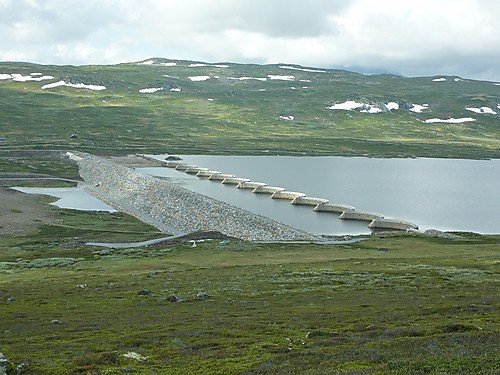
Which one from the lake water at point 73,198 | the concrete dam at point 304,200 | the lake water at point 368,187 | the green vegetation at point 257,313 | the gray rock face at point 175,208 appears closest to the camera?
the green vegetation at point 257,313

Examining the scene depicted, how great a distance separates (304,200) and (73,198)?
4016 cm

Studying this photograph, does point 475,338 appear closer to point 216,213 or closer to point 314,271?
point 314,271

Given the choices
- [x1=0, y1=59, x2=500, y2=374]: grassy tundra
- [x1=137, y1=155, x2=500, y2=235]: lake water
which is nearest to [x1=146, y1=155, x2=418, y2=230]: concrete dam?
[x1=137, y1=155, x2=500, y2=235]: lake water

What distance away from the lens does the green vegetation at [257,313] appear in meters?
18.8

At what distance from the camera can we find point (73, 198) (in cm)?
10712

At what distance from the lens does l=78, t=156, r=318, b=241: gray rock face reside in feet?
233

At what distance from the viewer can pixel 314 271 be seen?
43.8 meters

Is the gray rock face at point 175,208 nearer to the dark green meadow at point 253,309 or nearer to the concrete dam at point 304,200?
the dark green meadow at point 253,309

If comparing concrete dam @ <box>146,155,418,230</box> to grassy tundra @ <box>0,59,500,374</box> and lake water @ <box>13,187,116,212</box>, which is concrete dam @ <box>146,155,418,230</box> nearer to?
grassy tundra @ <box>0,59,500,374</box>

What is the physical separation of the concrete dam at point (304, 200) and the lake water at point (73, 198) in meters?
31.5

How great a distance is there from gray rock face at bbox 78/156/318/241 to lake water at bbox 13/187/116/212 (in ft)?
5.94

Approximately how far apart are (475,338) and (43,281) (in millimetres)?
32560

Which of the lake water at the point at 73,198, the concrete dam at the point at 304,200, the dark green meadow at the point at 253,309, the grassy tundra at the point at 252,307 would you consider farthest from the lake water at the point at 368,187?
the dark green meadow at the point at 253,309

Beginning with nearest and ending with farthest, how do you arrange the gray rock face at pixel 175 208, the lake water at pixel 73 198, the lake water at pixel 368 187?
the gray rock face at pixel 175 208, the lake water at pixel 368 187, the lake water at pixel 73 198
